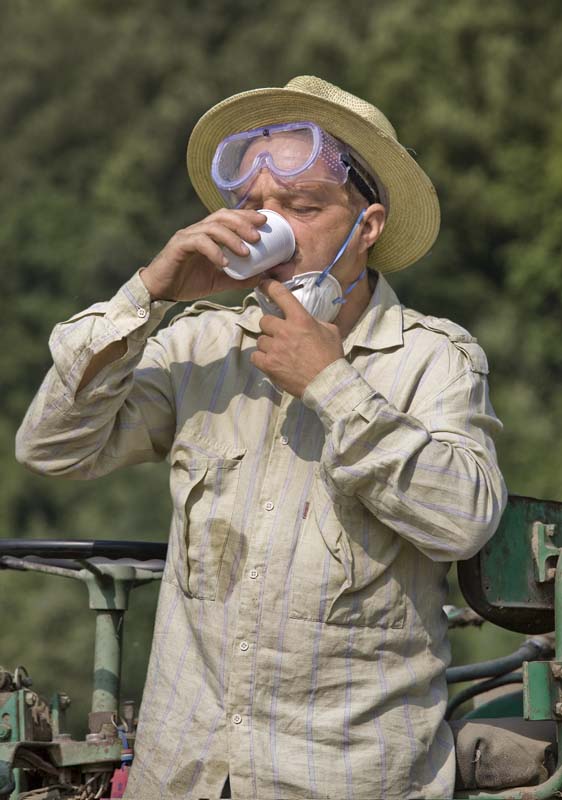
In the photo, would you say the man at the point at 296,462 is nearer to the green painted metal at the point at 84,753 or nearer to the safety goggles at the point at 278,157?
the safety goggles at the point at 278,157

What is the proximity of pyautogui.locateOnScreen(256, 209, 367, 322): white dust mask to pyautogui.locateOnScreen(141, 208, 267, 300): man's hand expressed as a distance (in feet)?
0.23

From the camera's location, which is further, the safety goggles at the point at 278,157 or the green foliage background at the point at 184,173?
the green foliage background at the point at 184,173

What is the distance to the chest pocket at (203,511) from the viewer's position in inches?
115

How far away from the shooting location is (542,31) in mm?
10148

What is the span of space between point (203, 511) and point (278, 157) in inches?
30.2

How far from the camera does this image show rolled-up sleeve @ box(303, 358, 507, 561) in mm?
2682

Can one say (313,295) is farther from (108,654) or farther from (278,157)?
(108,654)

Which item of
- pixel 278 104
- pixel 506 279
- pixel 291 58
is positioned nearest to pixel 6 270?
pixel 291 58

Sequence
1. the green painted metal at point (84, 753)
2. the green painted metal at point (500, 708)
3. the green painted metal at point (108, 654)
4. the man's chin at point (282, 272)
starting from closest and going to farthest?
1. the man's chin at point (282, 272)
2. the green painted metal at point (84, 753)
3. the green painted metal at point (108, 654)
4. the green painted metal at point (500, 708)

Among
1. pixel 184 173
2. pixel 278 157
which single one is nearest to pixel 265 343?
pixel 278 157

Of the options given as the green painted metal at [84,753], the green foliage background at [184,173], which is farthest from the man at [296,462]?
the green foliage background at [184,173]

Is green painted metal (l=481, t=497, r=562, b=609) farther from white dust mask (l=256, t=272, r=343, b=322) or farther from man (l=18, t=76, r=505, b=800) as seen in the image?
white dust mask (l=256, t=272, r=343, b=322)

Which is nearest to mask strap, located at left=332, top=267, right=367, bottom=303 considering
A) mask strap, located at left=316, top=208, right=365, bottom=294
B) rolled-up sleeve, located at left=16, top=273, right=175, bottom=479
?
mask strap, located at left=316, top=208, right=365, bottom=294

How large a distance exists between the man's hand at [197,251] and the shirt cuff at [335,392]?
31 centimetres
